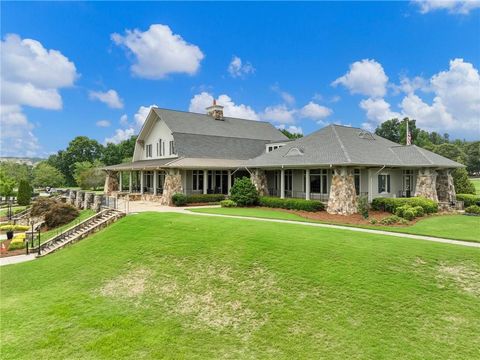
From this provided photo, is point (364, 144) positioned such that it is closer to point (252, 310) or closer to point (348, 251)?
point (348, 251)

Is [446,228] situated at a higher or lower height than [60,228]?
higher

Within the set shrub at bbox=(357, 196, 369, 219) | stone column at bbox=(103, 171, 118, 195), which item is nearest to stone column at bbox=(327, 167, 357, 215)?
shrub at bbox=(357, 196, 369, 219)

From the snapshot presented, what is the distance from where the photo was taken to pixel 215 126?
3625 centimetres

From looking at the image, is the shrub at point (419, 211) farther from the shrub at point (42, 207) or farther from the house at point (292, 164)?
the shrub at point (42, 207)

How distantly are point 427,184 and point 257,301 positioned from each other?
71.2 ft

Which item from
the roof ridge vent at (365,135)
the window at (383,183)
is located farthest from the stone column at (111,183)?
the window at (383,183)

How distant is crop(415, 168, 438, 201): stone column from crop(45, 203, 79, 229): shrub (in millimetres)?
26351

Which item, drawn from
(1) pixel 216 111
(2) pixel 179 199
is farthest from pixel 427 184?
(1) pixel 216 111

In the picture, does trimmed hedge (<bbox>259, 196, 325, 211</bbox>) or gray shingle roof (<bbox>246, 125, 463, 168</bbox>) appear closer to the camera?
trimmed hedge (<bbox>259, 196, 325, 211</bbox>)

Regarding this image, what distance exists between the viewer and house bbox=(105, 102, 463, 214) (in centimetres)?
2369

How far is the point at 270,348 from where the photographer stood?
7.20 meters

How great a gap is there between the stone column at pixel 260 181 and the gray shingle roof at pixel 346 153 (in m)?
0.99

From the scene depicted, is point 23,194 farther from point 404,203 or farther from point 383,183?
point 404,203

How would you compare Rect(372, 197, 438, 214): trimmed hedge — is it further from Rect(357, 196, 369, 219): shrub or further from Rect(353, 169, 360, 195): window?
Rect(357, 196, 369, 219): shrub
